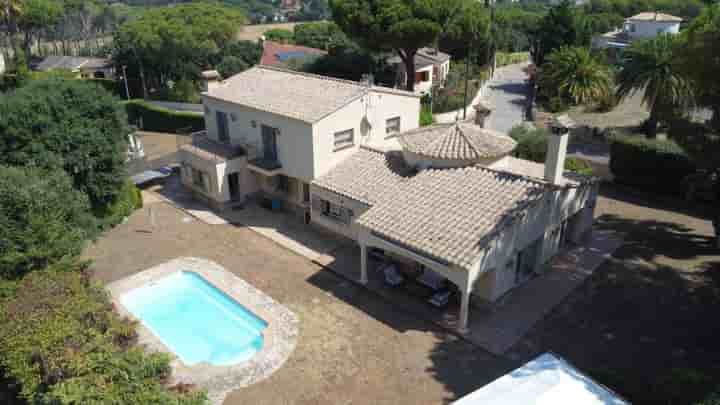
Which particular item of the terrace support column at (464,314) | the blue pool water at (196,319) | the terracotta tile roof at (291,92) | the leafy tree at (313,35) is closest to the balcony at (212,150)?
the terracotta tile roof at (291,92)

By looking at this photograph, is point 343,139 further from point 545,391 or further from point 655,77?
point 655,77

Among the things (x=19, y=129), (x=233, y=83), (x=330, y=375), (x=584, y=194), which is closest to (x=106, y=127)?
(x=19, y=129)

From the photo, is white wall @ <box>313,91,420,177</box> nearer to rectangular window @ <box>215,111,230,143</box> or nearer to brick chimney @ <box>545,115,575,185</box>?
rectangular window @ <box>215,111,230,143</box>

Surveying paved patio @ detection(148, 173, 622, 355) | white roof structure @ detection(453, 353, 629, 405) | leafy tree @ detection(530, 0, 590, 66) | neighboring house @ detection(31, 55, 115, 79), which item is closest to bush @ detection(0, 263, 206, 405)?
white roof structure @ detection(453, 353, 629, 405)

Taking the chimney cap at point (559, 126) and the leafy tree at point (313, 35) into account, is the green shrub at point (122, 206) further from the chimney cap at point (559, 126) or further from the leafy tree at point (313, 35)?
the leafy tree at point (313, 35)

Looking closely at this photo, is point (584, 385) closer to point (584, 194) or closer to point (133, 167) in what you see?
point (584, 194)

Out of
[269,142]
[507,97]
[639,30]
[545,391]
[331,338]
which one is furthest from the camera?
[639,30]

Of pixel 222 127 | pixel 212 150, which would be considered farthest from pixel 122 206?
pixel 222 127
